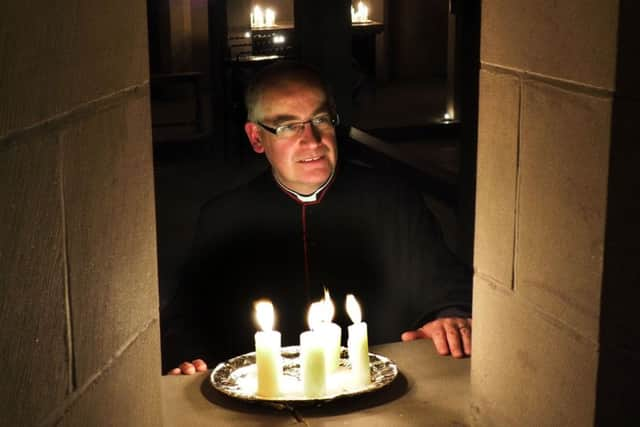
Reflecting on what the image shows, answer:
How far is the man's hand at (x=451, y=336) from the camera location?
304cm

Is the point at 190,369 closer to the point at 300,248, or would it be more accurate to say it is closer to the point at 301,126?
the point at 301,126

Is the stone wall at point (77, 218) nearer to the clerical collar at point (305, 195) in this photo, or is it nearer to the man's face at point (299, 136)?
the man's face at point (299, 136)

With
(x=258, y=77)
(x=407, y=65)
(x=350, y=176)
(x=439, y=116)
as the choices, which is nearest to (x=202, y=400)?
(x=258, y=77)

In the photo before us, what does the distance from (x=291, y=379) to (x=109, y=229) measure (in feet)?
3.00

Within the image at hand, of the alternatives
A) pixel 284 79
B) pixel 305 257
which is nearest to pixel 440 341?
pixel 284 79

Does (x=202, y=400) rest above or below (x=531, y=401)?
below

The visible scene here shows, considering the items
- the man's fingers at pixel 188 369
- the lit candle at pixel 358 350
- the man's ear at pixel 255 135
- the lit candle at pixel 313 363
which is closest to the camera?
the lit candle at pixel 313 363

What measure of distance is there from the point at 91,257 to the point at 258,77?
94.6 inches

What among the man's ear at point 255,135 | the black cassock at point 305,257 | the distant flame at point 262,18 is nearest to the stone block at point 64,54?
the man's ear at point 255,135

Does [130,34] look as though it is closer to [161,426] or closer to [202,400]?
[161,426]

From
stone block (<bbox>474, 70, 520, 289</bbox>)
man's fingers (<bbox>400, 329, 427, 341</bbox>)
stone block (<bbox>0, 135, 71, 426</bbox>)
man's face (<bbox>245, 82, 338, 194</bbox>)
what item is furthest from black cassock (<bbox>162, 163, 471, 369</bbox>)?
stone block (<bbox>0, 135, 71, 426</bbox>)

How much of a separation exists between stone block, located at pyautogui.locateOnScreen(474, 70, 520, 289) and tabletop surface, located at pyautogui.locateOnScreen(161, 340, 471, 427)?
42cm

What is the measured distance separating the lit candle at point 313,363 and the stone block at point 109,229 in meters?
0.41

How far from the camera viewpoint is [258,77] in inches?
166
